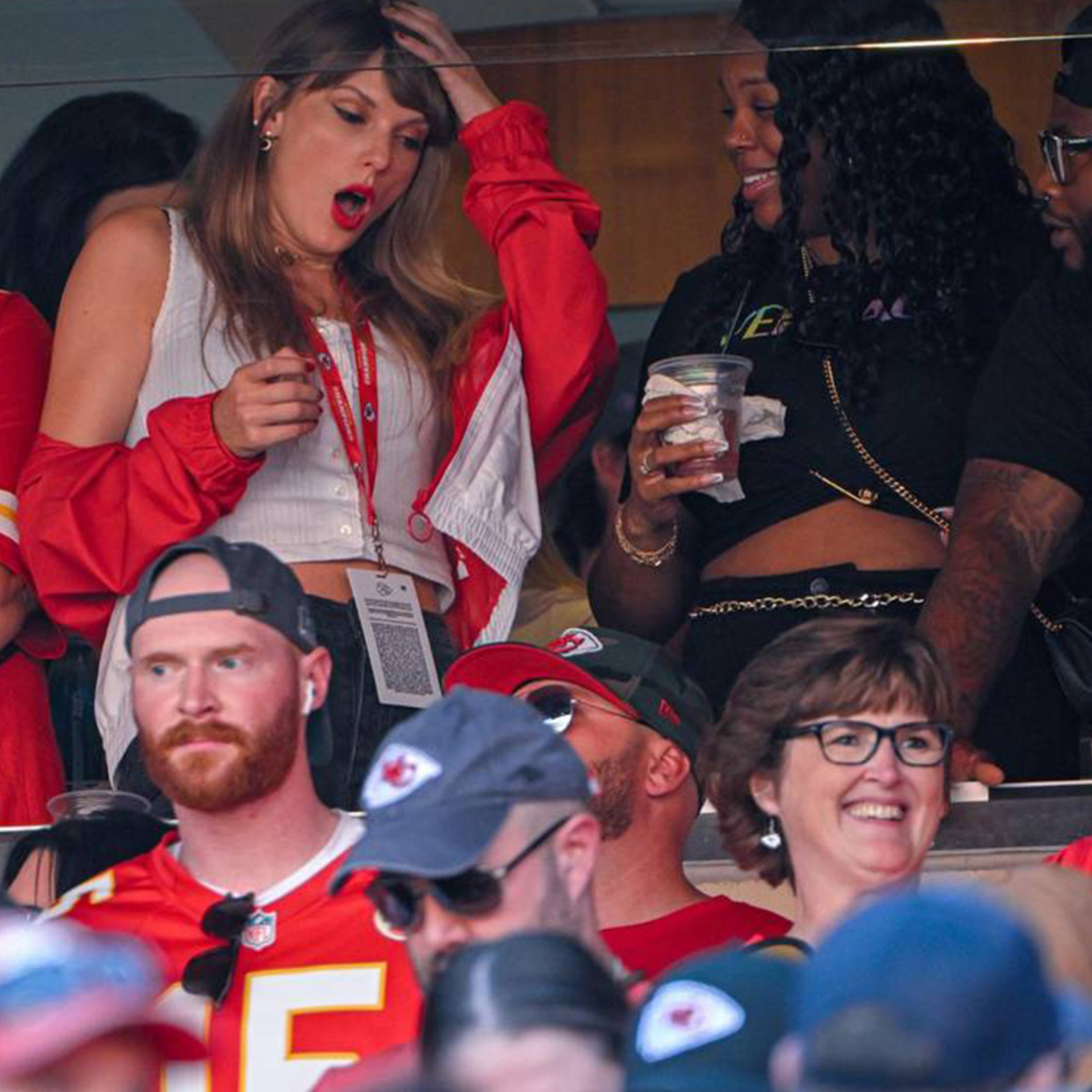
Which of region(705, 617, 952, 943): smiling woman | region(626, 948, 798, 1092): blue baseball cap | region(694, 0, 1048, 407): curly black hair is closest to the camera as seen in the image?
region(626, 948, 798, 1092): blue baseball cap

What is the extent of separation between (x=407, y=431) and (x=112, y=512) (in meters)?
0.59

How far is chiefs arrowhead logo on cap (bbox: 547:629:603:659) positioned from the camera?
4676 mm

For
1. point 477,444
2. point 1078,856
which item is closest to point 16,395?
point 477,444

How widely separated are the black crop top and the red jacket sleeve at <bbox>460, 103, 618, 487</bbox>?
306 millimetres

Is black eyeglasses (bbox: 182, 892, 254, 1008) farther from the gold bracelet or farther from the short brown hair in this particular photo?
the gold bracelet

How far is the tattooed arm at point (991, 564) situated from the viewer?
4762mm

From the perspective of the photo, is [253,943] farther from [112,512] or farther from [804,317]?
[804,317]

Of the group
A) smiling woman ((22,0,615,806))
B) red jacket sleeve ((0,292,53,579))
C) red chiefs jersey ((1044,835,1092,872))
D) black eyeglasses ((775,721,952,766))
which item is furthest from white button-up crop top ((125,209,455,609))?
red chiefs jersey ((1044,835,1092,872))

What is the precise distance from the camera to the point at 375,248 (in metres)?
5.22

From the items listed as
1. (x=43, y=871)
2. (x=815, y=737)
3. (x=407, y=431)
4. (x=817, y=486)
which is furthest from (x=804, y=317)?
(x=43, y=871)

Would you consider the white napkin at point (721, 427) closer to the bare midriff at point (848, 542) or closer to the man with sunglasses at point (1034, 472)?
the bare midriff at point (848, 542)

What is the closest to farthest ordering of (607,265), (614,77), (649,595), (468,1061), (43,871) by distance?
(468,1061), (43,871), (649,595), (614,77), (607,265)

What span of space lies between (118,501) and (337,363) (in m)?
0.50

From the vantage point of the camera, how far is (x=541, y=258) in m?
5.19
